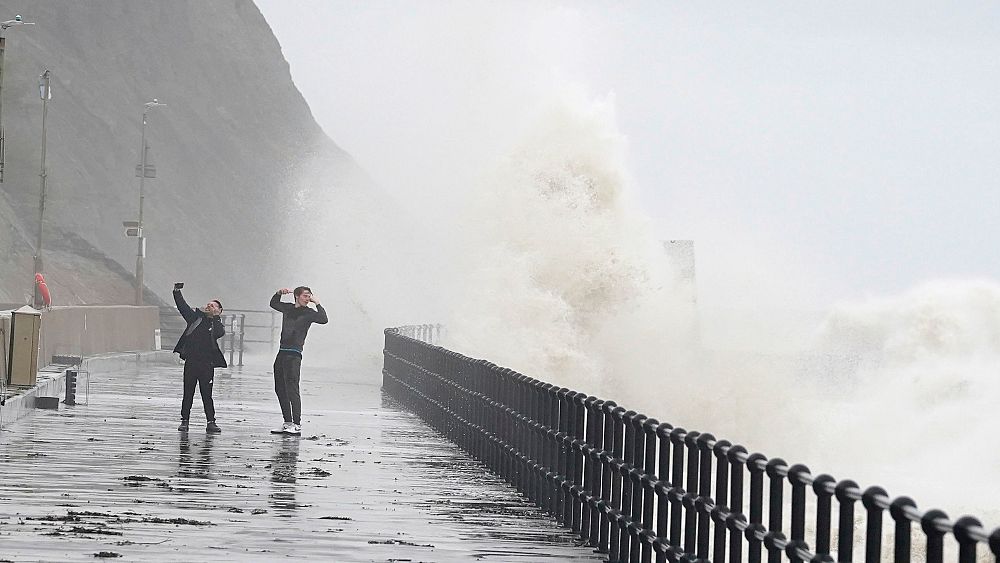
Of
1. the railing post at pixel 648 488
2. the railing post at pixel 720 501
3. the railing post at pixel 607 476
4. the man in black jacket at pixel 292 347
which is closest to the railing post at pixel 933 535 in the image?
the railing post at pixel 720 501

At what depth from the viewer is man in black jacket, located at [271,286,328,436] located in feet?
74.0

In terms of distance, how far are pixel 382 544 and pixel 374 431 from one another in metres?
12.3

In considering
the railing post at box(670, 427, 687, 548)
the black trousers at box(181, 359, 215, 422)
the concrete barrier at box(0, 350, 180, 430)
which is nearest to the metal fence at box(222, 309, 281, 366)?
the concrete barrier at box(0, 350, 180, 430)

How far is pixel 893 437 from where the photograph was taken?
229 feet

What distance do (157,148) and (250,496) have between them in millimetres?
110105

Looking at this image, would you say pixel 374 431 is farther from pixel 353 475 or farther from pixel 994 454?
pixel 994 454

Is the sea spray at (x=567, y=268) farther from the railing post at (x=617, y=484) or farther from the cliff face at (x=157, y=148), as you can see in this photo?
the railing post at (x=617, y=484)

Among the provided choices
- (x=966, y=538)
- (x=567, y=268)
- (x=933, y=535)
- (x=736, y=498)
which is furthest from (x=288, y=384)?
(x=567, y=268)

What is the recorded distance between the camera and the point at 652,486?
35.1 ft

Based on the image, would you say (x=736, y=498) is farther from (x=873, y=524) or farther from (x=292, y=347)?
(x=292, y=347)

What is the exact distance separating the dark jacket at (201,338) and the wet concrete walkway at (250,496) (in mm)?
942

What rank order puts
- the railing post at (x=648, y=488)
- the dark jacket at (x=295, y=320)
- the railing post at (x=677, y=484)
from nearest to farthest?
1. the railing post at (x=677, y=484)
2. the railing post at (x=648, y=488)
3. the dark jacket at (x=295, y=320)

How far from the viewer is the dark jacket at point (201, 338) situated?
75.7 ft

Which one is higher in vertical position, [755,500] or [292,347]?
[292,347]
